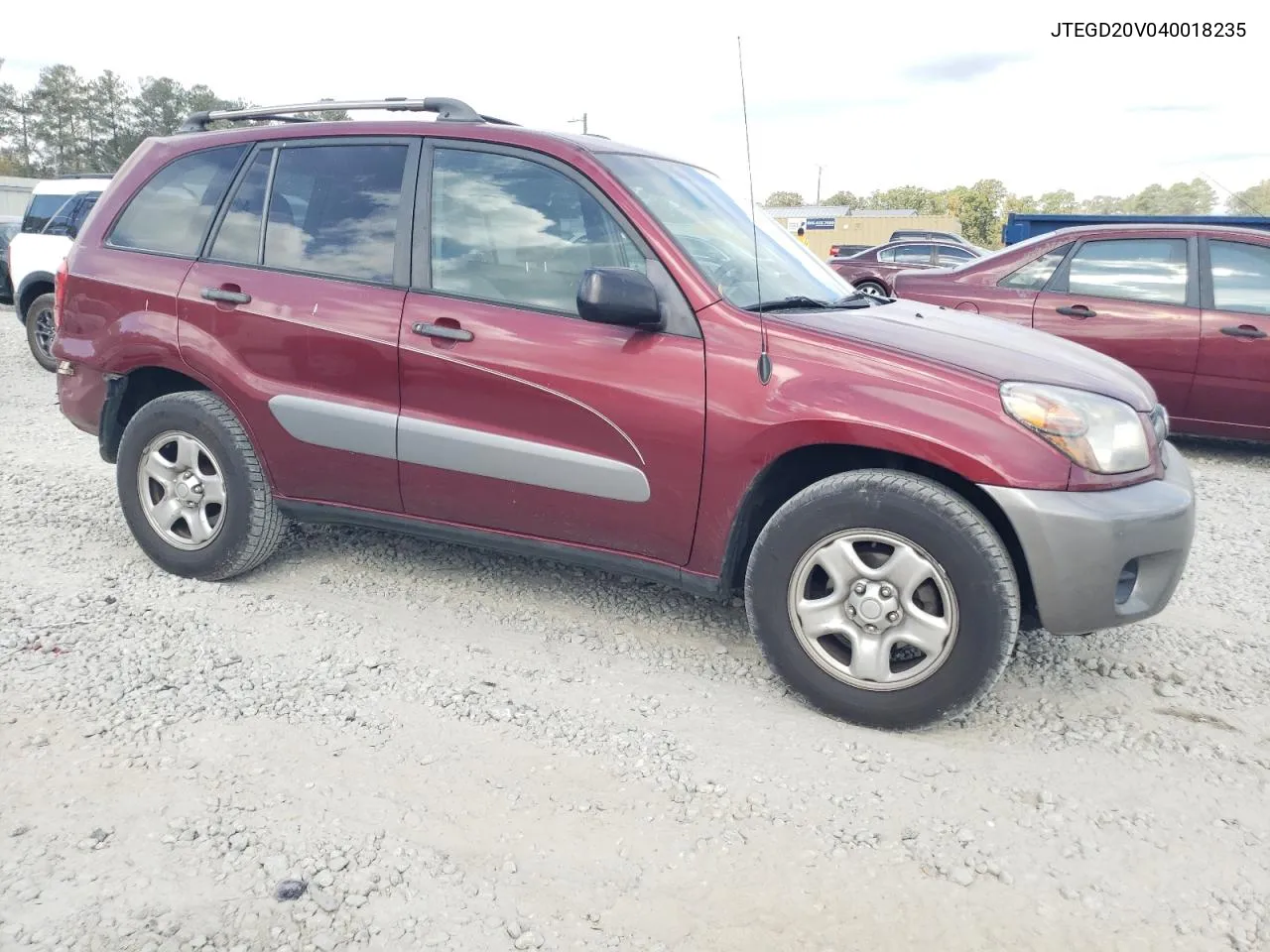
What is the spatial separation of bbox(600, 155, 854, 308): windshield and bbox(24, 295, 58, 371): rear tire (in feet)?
26.2

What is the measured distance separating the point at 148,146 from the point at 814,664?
11.5 ft

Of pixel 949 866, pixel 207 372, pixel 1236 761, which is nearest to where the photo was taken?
pixel 949 866

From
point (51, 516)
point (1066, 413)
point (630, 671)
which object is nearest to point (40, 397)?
point (51, 516)

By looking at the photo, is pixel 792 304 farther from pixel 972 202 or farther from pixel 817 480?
pixel 972 202

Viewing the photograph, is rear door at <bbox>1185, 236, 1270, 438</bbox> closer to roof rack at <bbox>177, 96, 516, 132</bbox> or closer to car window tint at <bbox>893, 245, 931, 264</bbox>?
roof rack at <bbox>177, 96, 516, 132</bbox>

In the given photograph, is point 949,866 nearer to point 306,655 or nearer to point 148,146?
point 306,655

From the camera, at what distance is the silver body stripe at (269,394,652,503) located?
3.33 metres

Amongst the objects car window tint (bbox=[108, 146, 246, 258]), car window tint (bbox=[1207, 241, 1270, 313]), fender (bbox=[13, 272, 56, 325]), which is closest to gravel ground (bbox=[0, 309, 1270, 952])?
car window tint (bbox=[108, 146, 246, 258])

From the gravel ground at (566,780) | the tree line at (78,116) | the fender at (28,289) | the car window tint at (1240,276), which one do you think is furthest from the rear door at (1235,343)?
the tree line at (78,116)

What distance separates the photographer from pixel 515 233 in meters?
3.53

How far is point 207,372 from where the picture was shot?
12.9 ft

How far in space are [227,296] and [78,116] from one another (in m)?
81.9

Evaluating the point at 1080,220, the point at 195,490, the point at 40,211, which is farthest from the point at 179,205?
the point at 1080,220

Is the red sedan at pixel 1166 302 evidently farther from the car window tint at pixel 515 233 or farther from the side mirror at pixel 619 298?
the side mirror at pixel 619 298
